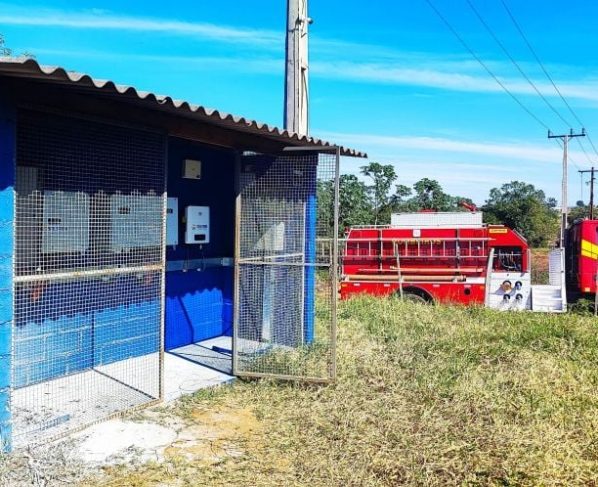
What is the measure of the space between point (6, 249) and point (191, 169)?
358 centimetres

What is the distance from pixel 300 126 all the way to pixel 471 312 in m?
5.31

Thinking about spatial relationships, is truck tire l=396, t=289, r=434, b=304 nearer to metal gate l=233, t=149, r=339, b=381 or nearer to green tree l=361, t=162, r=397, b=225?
metal gate l=233, t=149, r=339, b=381

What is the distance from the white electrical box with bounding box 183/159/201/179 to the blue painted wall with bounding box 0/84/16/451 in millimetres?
3352

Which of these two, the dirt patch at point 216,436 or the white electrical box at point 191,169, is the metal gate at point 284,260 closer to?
the dirt patch at point 216,436

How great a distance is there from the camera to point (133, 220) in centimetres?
561

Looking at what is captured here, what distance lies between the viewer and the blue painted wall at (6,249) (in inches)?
154

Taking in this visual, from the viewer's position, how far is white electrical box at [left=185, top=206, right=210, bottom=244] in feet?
23.8

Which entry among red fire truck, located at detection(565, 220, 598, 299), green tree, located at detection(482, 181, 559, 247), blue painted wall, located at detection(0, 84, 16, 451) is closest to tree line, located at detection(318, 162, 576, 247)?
green tree, located at detection(482, 181, 559, 247)

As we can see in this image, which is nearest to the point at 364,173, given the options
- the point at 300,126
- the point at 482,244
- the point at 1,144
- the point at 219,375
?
the point at 482,244

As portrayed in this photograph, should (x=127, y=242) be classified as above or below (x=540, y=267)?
above

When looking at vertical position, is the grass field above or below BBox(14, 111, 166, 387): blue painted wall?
below

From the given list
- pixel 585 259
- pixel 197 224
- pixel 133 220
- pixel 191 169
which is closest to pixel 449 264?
pixel 585 259

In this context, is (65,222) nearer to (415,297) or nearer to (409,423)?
(409,423)

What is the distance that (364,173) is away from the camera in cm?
2775
